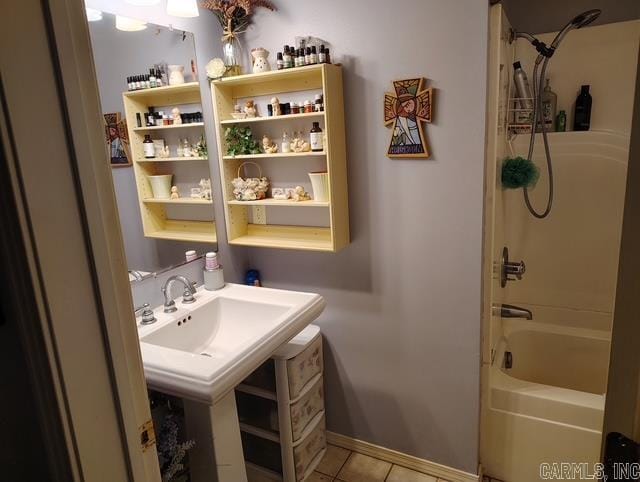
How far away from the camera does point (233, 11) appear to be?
186 cm

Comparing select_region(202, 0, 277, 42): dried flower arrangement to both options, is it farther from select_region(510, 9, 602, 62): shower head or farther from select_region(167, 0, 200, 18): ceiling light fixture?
select_region(510, 9, 602, 62): shower head

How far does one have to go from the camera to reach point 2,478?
2.35ft

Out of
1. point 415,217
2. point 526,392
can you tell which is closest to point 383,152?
point 415,217

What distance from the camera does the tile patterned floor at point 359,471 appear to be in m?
2.01

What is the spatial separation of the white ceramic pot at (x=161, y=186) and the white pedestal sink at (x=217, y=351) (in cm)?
47

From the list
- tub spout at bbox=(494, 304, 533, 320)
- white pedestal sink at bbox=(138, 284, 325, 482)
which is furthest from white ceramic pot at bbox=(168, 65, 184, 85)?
tub spout at bbox=(494, 304, 533, 320)

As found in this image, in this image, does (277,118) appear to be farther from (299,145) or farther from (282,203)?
(282,203)

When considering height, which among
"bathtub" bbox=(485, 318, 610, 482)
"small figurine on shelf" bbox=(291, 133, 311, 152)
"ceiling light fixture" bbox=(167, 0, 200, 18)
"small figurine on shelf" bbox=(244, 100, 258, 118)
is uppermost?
"ceiling light fixture" bbox=(167, 0, 200, 18)

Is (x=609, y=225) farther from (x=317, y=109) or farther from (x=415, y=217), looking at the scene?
(x=317, y=109)

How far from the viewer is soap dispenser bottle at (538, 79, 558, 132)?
230 cm

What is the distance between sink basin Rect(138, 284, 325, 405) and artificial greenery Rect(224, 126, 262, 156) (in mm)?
642

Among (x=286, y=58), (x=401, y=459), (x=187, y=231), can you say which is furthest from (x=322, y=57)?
(x=401, y=459)

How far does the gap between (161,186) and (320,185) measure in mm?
700

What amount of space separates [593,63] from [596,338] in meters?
1.45
